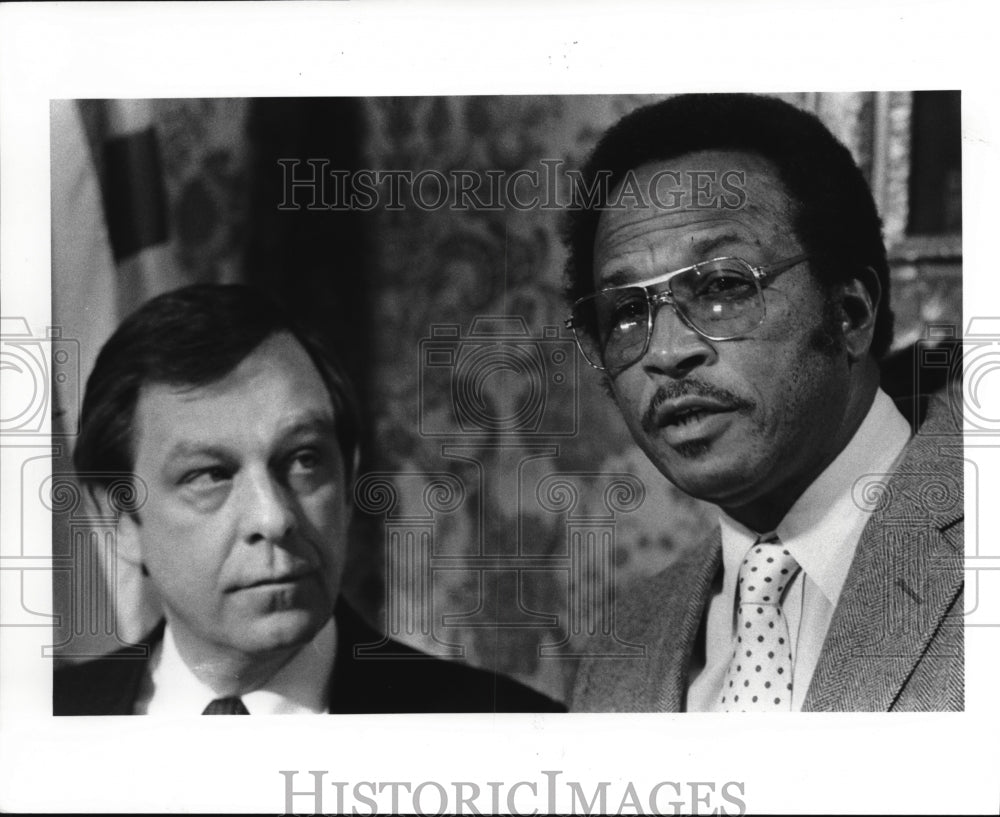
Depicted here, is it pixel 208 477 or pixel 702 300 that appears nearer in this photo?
pixel 702 300

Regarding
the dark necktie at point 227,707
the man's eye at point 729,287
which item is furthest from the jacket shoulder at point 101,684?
the man's eye at point 729,287

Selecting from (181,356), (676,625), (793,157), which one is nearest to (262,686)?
(181,356)

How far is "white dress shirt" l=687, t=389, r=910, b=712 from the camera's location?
9.92ft

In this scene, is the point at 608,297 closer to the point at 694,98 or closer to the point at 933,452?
the point at 694,98

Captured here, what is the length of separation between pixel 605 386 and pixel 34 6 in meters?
1.64

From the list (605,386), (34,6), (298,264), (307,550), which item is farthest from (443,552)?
(34,6)

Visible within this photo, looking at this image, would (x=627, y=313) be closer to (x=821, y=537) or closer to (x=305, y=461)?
(x=821, y=537)

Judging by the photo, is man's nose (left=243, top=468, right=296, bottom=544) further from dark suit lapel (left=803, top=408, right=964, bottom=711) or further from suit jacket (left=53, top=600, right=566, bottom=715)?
dark suit lapel (left=803, top=408, right=964, bottom=711)

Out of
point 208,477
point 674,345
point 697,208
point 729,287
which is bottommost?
point 208,477

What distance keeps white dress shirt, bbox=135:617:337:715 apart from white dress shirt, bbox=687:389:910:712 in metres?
0.94

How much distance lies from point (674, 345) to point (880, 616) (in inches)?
30.5

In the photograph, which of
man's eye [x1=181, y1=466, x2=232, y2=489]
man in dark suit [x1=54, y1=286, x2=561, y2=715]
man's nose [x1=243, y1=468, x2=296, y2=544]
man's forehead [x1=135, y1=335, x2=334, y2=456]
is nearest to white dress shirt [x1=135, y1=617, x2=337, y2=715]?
man in dark suit [x1=54, y1=286, x2=561, y2=715]

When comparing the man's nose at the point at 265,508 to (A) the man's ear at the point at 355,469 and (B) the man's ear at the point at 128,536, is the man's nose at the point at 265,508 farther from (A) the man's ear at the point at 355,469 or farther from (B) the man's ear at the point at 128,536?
(B) the man's ear at the point at 128,536

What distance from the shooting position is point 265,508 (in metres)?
3.09
